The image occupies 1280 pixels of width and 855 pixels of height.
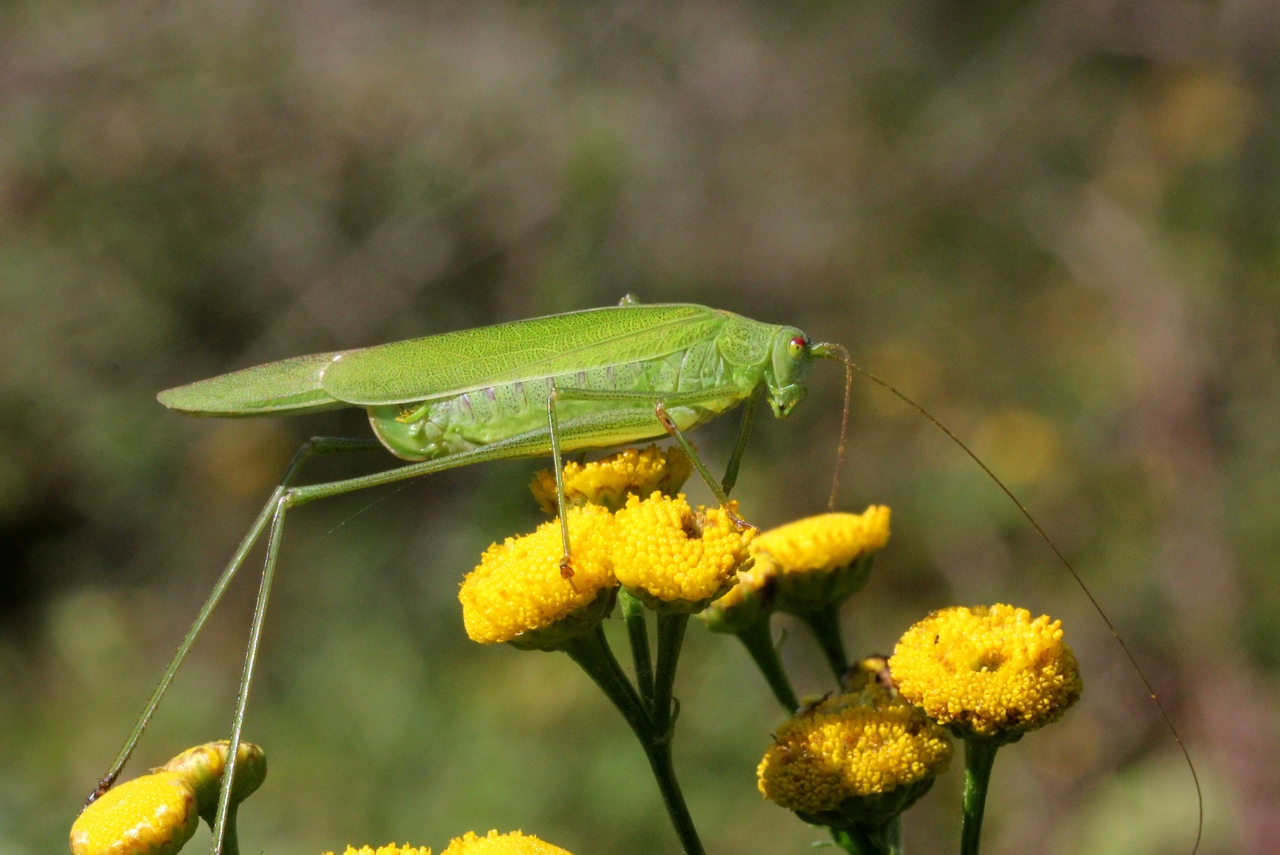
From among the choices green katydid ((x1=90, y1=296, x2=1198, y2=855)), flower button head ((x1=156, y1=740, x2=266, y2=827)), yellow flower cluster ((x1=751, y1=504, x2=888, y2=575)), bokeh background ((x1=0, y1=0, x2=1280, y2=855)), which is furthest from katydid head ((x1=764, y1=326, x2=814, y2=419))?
bokeh background ((x1=0, y1=0, x2=1280, y2=855))

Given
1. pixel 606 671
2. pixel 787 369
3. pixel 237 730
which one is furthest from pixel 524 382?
pixel 237 730

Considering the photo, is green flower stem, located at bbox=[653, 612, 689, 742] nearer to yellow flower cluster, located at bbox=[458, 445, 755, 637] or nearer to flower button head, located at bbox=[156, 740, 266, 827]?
yellow flower cluster, located at bbox=[458, 445, 755, 637]

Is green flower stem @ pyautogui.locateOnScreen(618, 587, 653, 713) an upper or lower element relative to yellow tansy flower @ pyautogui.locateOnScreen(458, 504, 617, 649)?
lower

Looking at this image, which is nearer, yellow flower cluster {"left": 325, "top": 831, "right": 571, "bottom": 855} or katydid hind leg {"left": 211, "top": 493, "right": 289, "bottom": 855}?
yellow flower cluster {"left": 325, "top": 831, "right": 571, "bottom": 855}

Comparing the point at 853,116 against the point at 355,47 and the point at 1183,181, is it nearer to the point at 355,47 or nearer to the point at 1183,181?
the point at 1183,181

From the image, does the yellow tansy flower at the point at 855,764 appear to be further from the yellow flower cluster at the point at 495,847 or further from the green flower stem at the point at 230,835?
the green flower stem at the point at 230,835

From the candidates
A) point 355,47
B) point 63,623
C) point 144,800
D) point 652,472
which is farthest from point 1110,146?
point 63,623

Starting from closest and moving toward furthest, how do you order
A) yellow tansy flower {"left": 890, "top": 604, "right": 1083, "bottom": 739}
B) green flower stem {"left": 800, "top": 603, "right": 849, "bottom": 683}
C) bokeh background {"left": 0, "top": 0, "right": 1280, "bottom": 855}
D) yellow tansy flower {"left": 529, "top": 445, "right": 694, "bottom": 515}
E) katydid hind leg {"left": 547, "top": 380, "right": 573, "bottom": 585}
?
1. yellow tansy flower {"left": 890, "top": 604, "right": 1083, "bottom": 739}
2. katydid hind leg {"left": 547, "top": 380, "right": 573, "bottom": 585}
3. yellow tansy flower {"left": 529, "top": 445, "right": 694, "bottom": 515}
4. green flower stem {"left": 800, "top": 603, "right": 849, "bottom": 683}
5. bokeh background {"left": 0, "top": 0, "right": 1280, "bottom": 855}
